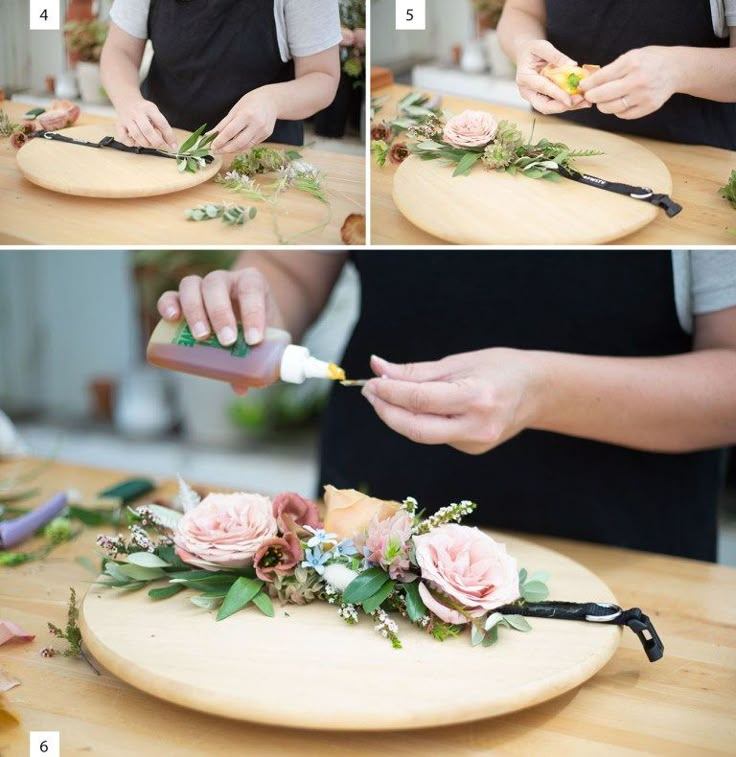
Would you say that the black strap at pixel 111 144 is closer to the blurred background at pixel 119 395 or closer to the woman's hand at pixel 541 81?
the woman's hand at pixel 541 81

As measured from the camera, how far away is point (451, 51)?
100 cm

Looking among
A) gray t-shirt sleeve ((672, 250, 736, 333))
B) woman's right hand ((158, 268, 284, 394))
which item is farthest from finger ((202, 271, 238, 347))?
gray t-shirt sleeve ((672, 250, 736, 333))

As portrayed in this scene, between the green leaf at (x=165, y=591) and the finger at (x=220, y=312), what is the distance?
0.23 meters

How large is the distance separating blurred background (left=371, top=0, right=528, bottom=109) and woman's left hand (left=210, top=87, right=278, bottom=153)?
12 cm

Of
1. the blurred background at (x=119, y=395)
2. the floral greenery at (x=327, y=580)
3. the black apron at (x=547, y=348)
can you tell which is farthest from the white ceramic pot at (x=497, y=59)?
the blurred background at (x=119, y=395)

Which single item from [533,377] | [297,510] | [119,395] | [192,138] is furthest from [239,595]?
[119,395]

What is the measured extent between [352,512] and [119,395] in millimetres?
2645

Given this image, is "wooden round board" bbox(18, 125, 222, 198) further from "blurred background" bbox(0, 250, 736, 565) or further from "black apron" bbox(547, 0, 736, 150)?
"blurred background" bbox(0, 250, 736, 565)

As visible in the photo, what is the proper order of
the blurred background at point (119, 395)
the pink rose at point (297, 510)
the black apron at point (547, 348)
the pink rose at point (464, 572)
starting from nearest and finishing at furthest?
the pink rose at point (464, 572)
the pink rose at point (297, 510)
the black apron at point (547, 348)
the blurred background at point (119, 395)

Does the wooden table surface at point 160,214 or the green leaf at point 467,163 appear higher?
the green leaf at point 467,163

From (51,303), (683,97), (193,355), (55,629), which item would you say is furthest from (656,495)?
(51,303)

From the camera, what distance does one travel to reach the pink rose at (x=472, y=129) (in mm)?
1013

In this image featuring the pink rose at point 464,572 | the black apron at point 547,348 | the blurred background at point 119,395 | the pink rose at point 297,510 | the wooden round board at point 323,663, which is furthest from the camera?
the blurred background at point 119,395

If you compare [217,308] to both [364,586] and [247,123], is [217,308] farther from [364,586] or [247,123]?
[364,586]
